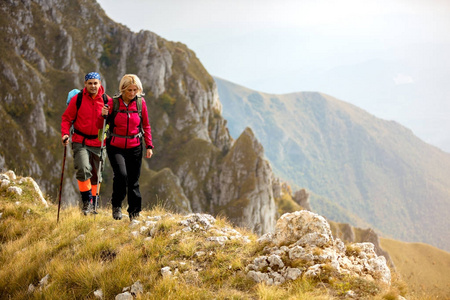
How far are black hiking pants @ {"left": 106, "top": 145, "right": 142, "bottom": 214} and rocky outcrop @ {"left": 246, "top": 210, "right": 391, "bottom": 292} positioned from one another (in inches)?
153

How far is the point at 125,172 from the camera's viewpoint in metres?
7.27

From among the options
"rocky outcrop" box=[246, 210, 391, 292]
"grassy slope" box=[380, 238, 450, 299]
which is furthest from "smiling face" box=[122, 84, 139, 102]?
"grassy slope" box=[380, 238, 450, 299]

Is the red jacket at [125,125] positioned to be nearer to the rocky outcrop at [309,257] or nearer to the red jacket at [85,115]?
the red jacket at [85,115]

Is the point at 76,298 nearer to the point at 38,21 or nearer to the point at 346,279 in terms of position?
the point at 346,279

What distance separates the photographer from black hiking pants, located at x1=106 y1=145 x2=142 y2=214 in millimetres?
7184

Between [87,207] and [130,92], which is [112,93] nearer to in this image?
[87,207]

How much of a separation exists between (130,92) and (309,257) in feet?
19.1

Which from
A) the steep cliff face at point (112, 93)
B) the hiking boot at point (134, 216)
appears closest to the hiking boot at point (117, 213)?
the hiking boot at point (134, 216)

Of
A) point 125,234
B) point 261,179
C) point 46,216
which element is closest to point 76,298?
point 125,234

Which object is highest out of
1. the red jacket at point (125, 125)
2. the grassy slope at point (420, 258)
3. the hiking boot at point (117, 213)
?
the red jacket at point (125, 125)

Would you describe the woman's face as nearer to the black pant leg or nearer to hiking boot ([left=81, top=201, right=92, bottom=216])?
the black pant leg

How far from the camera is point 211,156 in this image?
112 meters

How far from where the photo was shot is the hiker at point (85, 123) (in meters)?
7.59

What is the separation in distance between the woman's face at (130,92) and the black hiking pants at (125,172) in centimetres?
140
